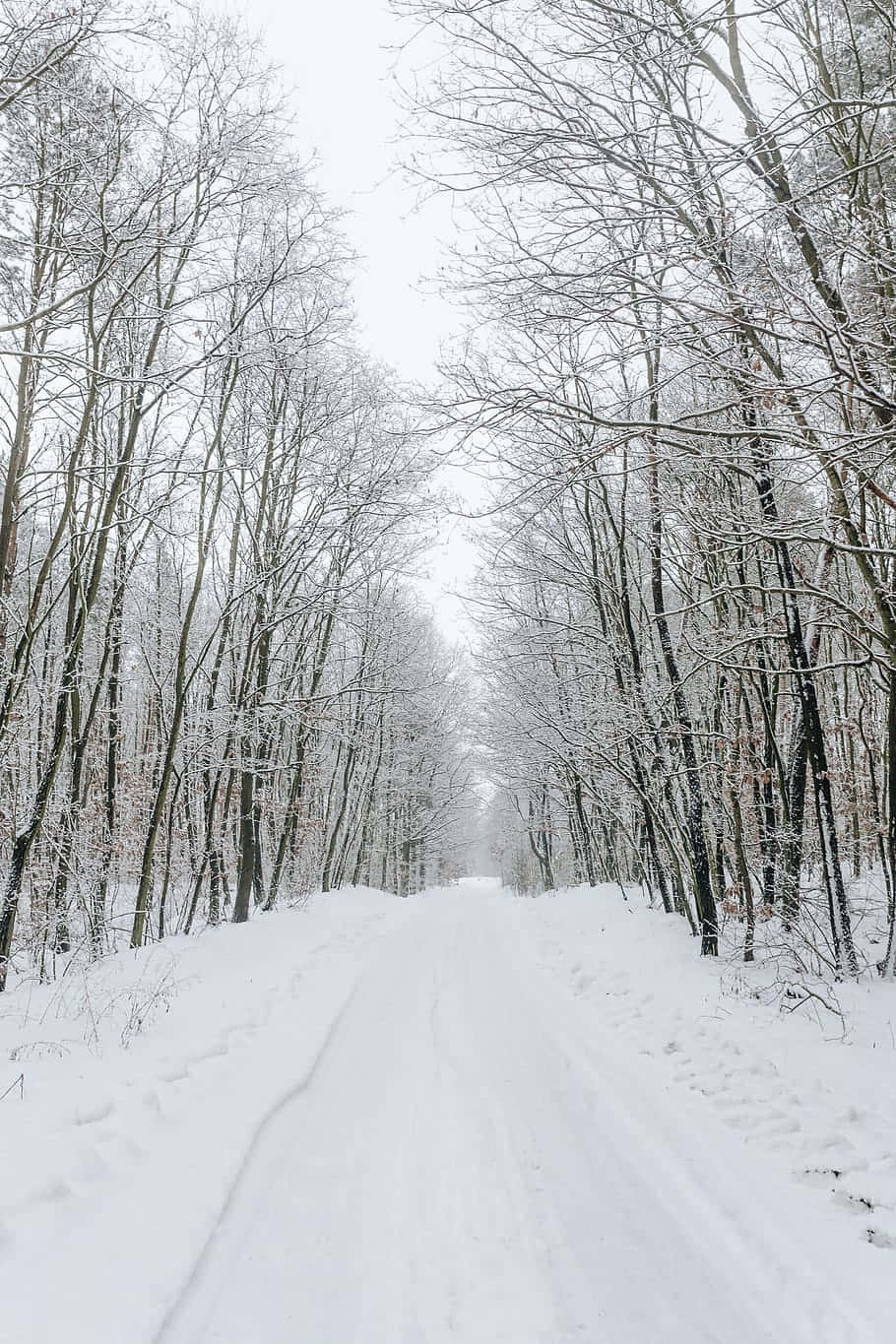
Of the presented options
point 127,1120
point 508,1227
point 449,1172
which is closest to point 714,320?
point 508,1227

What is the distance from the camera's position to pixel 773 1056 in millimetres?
4812

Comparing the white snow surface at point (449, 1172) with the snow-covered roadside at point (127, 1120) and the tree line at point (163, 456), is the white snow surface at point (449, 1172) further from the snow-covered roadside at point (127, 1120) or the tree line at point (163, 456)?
the tree line at point (163, 456)

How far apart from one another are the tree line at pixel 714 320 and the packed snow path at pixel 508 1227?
294 cm

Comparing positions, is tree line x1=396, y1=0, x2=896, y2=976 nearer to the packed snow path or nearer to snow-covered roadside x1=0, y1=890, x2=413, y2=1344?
the packed snow path

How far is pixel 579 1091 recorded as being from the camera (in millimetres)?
4703

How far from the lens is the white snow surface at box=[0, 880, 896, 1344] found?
2.55 metres

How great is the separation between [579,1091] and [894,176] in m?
7.71

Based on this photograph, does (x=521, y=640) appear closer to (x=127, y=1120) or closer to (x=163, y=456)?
(x=163, y=456)

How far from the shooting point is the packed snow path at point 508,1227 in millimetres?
2520

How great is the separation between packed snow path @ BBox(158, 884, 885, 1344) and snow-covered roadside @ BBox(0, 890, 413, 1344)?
166 millimetres

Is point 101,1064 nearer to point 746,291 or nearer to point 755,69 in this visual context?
point 746,291

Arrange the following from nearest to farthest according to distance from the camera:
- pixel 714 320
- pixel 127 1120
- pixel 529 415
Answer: pixel 127 1120, pixel 714 320, pixel 529 415

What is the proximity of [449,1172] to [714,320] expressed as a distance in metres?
4.81

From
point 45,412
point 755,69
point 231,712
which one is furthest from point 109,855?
point 755,69
